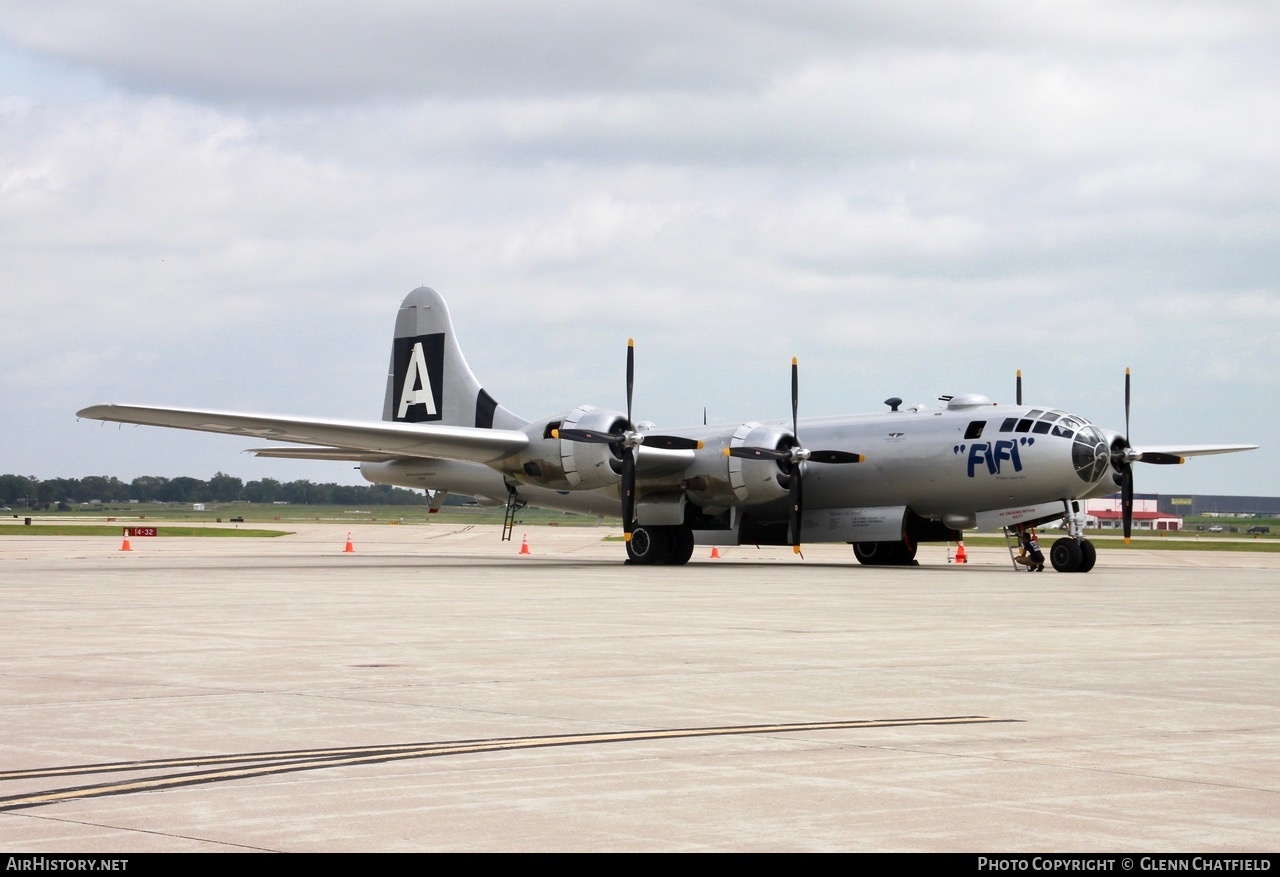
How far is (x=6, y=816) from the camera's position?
638 cm

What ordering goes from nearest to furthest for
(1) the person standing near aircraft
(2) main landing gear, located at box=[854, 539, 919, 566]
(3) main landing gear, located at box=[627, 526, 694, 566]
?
(1) the person standing near aircraft
(3) main landing gear, located at box=[627, 526, 694, 566]
(2) main landing gear, located at box=[854, 539, 919, 566]

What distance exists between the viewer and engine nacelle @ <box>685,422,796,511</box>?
3703 cm

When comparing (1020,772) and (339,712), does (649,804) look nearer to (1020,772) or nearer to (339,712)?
(1020,772)

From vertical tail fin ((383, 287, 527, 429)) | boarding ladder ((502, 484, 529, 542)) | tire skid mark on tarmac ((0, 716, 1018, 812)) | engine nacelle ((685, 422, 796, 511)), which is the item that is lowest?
tire skid mark on tarmac ((0, 716, 1018, 812))

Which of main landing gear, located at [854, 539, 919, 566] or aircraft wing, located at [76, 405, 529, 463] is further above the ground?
aircraft wing, located at [76, 405, 529, 463]

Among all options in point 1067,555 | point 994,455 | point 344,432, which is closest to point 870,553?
point 994,455

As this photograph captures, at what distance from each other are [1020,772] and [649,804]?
6.98 ft

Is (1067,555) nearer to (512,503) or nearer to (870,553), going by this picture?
(870,553)

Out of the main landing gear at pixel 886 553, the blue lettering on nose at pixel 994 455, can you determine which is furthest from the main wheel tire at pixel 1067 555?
the main landing gear at pixel 886 553

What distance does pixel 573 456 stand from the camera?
36.6 metres

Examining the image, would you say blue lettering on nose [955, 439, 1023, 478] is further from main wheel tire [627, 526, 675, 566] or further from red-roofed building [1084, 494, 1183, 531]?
red-roofed building [1084, 494, 1183, 531]

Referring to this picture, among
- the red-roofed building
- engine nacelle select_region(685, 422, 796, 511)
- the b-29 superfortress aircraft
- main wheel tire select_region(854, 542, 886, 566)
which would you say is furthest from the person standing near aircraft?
the red-roofed building

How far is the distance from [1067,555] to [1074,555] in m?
0.18

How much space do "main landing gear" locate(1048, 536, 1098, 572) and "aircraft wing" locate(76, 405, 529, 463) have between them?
43.4ft
